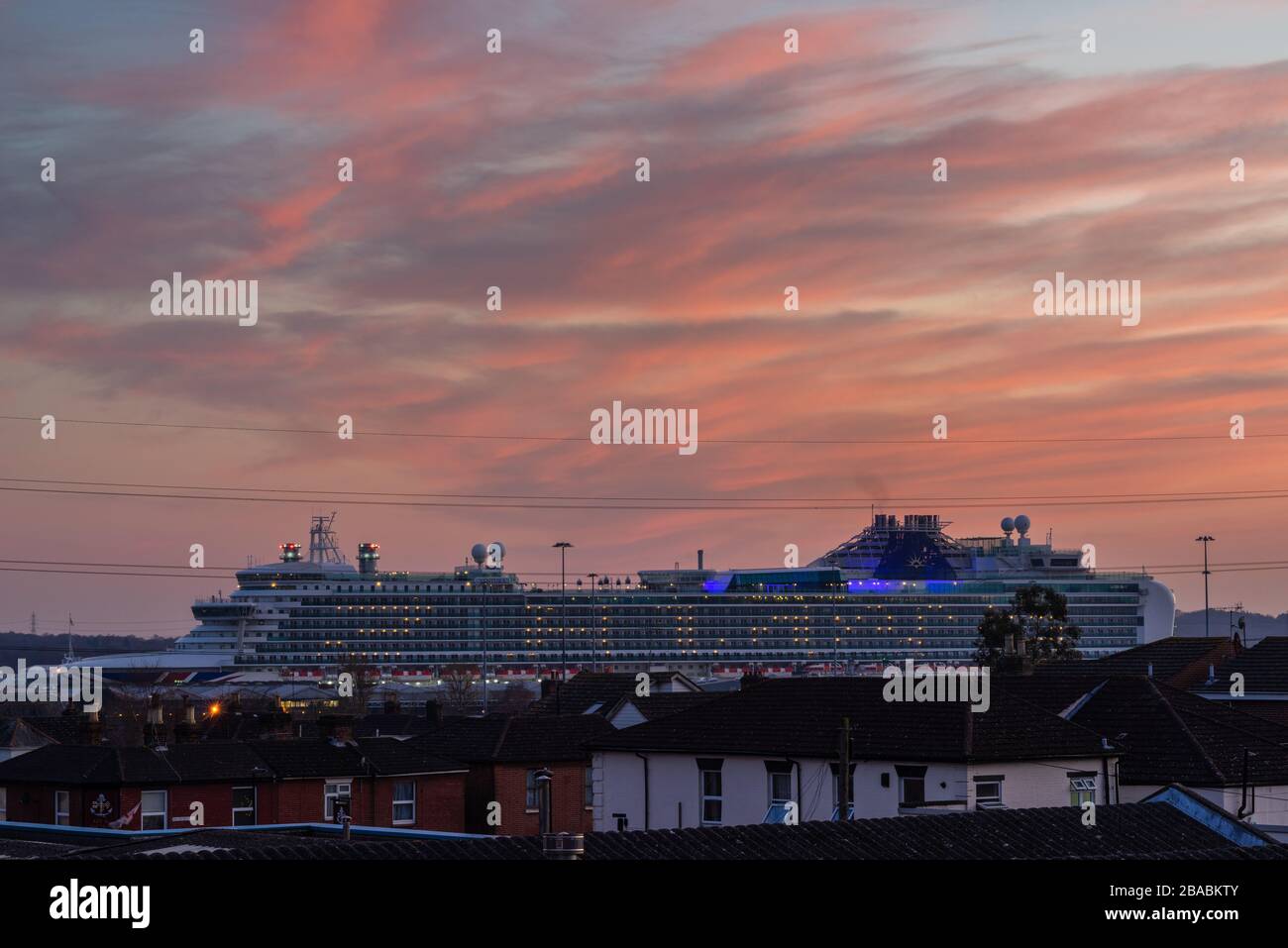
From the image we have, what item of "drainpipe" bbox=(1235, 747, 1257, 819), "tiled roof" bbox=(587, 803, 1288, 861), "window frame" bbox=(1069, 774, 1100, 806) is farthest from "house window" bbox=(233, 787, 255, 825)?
"tiled roof" bbox=(587, 803, 1288, 861)

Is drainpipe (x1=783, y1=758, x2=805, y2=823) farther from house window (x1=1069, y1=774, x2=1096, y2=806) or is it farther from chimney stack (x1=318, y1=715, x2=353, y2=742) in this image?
chimney stack (x1=318, y1=715, x2=353, y2=742)

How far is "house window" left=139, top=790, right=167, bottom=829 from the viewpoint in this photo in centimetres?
4600

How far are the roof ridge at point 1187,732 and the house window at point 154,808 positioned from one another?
2705 cm

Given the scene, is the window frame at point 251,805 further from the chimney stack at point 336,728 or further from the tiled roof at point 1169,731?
the tiled roof at point 1169,731

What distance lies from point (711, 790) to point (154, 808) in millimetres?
17227

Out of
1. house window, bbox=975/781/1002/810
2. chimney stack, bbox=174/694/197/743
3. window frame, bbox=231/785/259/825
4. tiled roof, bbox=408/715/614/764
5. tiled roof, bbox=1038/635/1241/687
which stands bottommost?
window frame, bbox=231/785/259/825

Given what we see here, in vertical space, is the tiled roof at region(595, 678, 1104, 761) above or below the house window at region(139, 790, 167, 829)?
above

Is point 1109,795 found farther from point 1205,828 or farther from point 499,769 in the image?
point 499,769

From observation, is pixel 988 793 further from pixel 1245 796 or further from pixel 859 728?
A: pixel 1245 796

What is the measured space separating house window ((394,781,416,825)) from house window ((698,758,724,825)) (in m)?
14.7

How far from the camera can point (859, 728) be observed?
36.9 m

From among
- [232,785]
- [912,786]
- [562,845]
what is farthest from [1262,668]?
[562,845]
